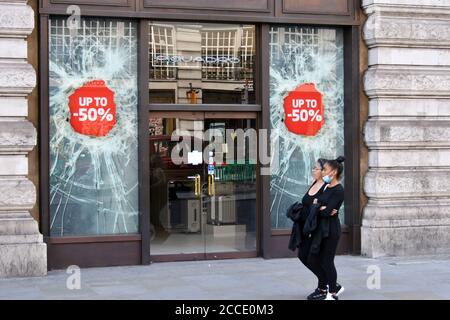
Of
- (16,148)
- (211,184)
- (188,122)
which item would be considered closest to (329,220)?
(211,184)

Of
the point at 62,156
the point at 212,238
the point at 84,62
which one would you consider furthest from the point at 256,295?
the point at 84,62

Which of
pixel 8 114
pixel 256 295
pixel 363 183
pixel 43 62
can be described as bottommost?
pixel 256 295

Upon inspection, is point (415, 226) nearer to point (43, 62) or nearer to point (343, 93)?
point (343, 93)

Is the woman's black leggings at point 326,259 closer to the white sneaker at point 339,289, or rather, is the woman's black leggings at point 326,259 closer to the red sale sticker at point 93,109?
the white sneaker at point 339,289

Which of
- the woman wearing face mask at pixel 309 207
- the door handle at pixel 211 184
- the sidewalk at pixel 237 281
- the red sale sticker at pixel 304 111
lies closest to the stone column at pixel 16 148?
the sidewalk at pixel 237 281

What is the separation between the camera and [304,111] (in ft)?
40.2

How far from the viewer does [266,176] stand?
471 inches

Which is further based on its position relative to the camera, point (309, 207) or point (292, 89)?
point (292, 89)

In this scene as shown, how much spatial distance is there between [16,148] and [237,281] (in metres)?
3.49

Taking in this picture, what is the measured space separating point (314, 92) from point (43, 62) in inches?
168

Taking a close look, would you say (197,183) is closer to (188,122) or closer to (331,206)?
(188,122)

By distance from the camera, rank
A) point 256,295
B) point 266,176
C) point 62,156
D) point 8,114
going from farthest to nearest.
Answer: point 266,176 → point 62,156 → point 8,114 → point 256,295

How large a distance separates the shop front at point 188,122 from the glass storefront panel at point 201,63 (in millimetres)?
17

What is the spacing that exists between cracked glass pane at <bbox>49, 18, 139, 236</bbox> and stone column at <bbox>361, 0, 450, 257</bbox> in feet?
12.3
